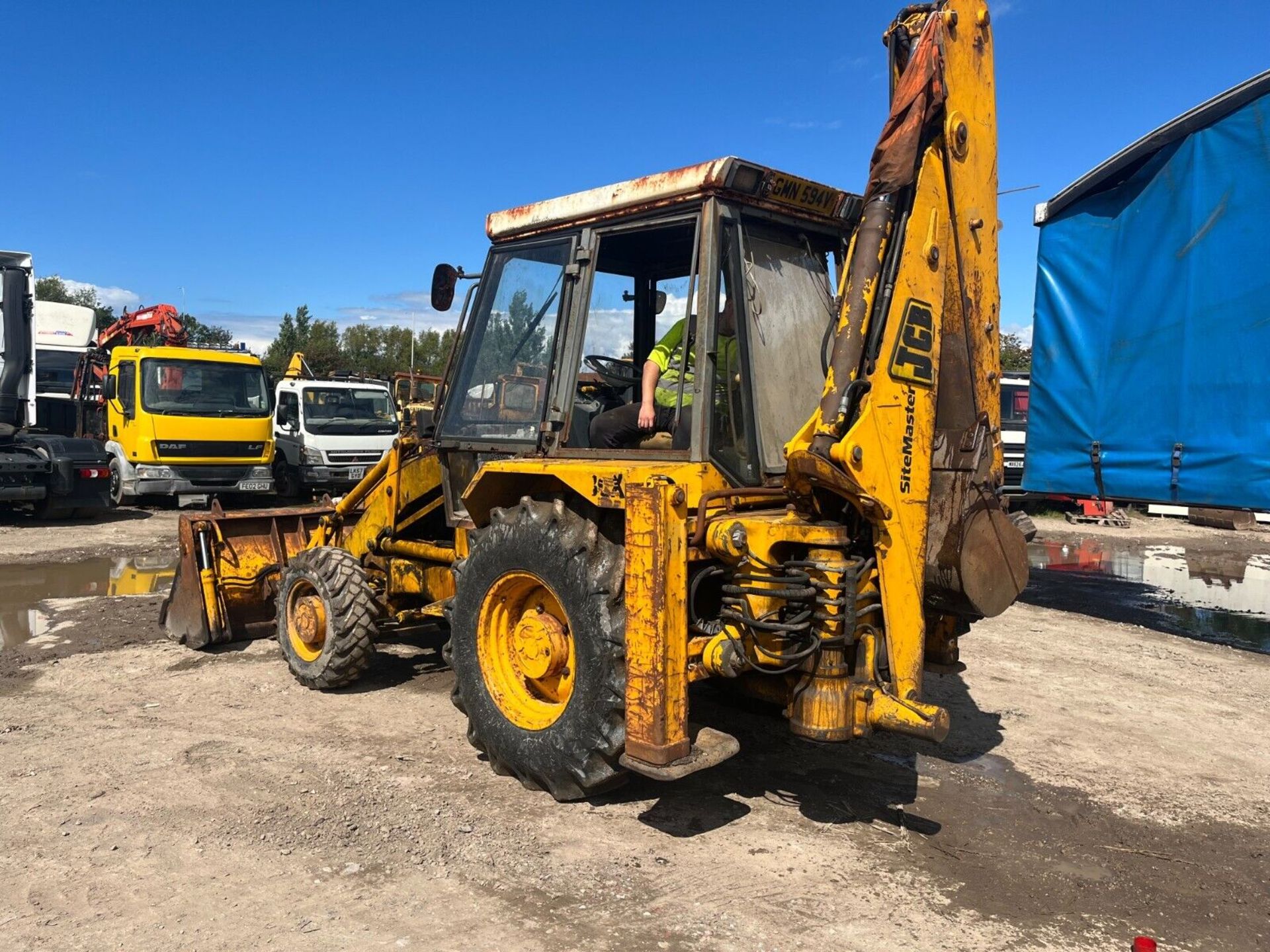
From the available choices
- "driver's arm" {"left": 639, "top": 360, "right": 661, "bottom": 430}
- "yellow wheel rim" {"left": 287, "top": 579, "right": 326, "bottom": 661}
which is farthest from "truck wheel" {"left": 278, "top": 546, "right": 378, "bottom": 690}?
"driver's arm" {"left": 639, "top": 360, "right": 661, "bottom": 430}

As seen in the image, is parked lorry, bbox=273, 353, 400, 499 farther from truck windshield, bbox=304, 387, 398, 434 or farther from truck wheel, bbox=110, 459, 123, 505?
truck wheel, bbox=110, 459, 123, 505

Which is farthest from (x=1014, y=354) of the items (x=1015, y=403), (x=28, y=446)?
(x=28, y=446)

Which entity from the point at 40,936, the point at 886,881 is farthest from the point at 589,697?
the point at 40,936

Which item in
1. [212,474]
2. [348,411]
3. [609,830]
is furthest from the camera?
[348,411]

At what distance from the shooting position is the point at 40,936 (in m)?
2.90

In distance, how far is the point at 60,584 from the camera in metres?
8.85

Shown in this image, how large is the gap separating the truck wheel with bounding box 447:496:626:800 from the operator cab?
0.53 metres

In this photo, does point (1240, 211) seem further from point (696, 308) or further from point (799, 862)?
point (799, 862)

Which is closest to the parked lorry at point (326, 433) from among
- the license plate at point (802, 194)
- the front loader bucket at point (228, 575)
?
the front loader bucket at point (228, 575)

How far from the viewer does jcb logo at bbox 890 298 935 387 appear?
3.52 m

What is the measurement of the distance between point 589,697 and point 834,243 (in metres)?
2.37

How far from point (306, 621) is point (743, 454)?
3111 millimetres

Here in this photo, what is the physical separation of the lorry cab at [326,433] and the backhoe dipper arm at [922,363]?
41.8ft

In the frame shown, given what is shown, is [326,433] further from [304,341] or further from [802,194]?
[304,341]
